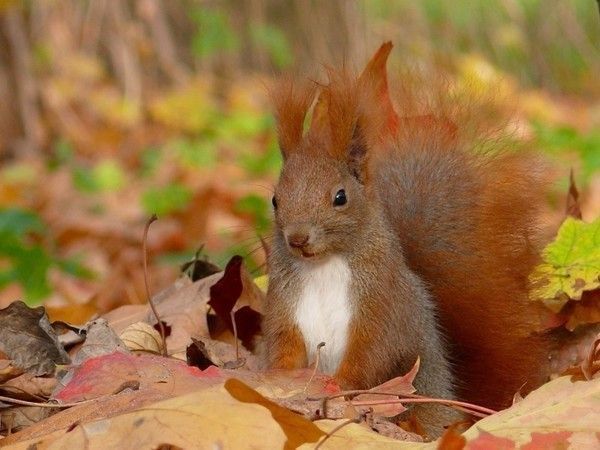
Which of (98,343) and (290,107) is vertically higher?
(290,107)

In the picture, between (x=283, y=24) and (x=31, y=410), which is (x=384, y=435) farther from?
(x=283, y=24)

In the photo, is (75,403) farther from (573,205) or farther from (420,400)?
(573,205)

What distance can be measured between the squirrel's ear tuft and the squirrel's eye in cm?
14

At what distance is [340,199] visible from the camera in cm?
240

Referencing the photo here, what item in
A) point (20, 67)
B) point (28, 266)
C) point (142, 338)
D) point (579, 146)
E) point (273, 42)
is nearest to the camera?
point (142, 338)

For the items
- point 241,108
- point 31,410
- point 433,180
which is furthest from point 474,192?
point 241,108

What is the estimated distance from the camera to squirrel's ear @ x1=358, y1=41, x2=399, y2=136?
2.48 m

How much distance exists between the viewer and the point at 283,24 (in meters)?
8.86

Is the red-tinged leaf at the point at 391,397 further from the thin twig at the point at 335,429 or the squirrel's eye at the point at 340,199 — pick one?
the squirrel's eye at the point at 340,199

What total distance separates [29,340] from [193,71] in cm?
702

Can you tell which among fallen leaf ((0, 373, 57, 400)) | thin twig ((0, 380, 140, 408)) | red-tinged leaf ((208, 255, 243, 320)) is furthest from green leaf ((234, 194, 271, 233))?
thin twig ((0, 380, 140, 408))

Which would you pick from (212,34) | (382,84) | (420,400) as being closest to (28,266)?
(382,84)

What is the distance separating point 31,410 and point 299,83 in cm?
86

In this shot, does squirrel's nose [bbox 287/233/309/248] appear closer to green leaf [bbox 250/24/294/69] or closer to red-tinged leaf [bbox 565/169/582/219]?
red-tinged leaf [bbox 565/169/582/219]
